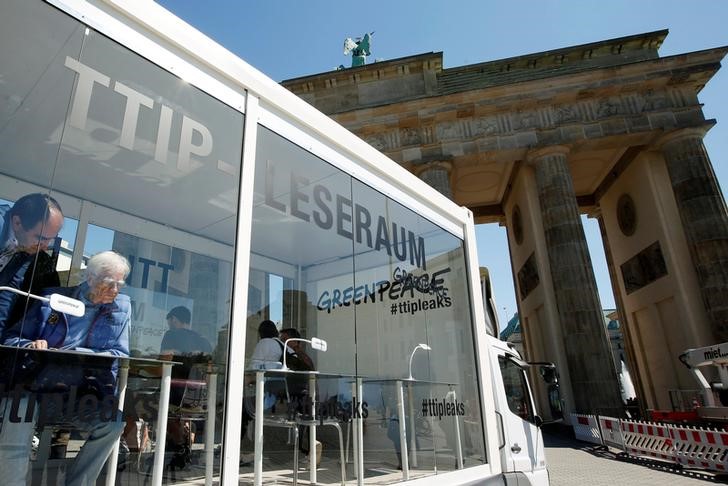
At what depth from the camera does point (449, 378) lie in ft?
11.3

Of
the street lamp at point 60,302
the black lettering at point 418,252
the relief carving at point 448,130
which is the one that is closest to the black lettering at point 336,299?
the black lettering at point 418,252

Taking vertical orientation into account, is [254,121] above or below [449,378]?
above

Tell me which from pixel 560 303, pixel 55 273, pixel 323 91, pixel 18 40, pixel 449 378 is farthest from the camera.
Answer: pixel 323 91

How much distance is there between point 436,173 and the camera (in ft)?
60.3

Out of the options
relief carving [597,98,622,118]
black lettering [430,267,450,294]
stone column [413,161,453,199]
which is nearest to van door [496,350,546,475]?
black lettering [430,267,450,294]

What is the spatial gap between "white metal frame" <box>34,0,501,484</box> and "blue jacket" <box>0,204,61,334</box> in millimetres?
784

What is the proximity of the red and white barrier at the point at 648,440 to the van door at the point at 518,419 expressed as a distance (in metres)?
6.87

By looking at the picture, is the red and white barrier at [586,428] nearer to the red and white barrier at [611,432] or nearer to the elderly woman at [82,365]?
the red and white barrier at [611,432]

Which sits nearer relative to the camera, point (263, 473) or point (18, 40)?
point (18, 40)

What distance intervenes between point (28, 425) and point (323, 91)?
21.0m

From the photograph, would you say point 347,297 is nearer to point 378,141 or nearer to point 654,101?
Answer: point 378,141

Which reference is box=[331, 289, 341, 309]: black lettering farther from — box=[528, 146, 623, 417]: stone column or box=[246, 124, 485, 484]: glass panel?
box=[528, 146, 623, 417]: stone column

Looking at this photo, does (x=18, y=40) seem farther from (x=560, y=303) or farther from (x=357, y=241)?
(x=560, y=303)

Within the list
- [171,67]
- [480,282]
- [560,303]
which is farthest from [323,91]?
[171,67]
